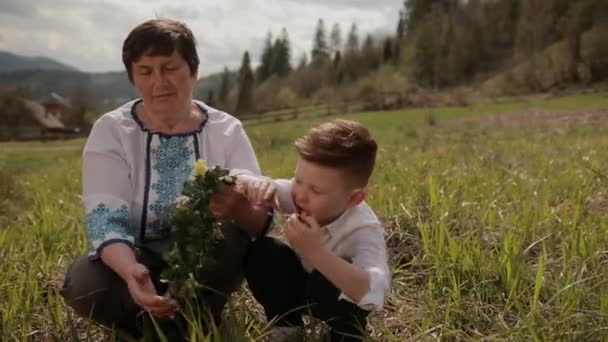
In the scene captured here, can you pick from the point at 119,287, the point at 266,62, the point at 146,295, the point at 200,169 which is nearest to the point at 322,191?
the point at 200,169

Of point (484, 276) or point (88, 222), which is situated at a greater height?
point (88, 222)

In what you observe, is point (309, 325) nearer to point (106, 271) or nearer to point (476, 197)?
point (106, 271)

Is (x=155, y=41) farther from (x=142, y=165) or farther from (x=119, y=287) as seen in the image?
(x=119, y=287)

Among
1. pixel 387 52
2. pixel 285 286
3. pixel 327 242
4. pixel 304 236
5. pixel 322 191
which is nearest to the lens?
pixel 304 236

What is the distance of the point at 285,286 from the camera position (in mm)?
2186

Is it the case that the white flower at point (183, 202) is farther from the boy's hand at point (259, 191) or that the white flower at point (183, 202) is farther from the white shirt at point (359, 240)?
the white shirt at point (359, 240)

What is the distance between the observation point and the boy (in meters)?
1.84

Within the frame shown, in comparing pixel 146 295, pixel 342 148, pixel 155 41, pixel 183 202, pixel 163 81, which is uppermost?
pixel 155 41

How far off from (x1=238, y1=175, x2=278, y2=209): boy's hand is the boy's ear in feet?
0.85

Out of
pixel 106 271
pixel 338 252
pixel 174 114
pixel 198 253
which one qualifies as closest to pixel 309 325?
pixel 338 252

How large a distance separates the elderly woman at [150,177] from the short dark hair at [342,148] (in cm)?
30

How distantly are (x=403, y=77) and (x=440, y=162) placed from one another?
56.9 meters

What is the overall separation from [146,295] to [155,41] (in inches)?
33.1

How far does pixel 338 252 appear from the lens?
2059 mm
